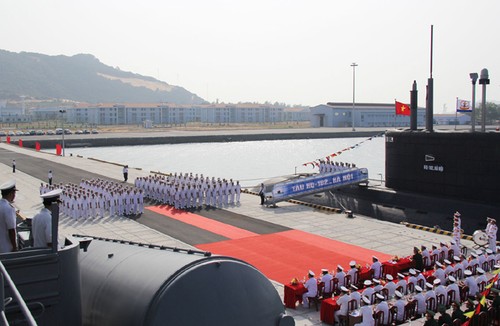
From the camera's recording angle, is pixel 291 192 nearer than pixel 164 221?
No

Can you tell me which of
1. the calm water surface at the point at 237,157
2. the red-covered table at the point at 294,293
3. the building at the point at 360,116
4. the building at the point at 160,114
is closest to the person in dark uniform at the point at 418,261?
the red-covered table at the point at 294,293

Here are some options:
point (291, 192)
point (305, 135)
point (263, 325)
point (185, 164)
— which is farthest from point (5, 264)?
point (305, 135)

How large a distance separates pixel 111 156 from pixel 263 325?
199ft

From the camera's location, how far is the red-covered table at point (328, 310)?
9.76 m

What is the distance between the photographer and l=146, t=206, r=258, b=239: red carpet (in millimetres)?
17109

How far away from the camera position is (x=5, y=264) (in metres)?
3.98

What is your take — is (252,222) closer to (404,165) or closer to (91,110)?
(404,165)

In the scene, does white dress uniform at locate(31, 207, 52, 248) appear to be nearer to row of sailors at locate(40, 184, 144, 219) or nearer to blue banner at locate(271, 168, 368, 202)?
row of sailors at locate(40, 184, 144, 219)

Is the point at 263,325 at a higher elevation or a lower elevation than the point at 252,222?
higher

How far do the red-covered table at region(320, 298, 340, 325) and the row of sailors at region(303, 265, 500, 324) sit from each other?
4.3 inches

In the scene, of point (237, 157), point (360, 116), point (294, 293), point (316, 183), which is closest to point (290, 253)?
point (294, 293)

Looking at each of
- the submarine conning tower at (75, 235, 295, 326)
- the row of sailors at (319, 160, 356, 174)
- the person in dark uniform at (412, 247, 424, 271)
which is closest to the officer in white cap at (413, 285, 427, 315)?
the person in dark uniform at (412, 247, 424, 271)

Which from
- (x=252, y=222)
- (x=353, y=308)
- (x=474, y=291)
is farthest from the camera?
(x=252, y=222)

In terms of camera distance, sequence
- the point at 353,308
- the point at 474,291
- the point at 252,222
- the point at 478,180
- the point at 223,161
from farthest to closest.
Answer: the point at 223,161
the point at 252,222
the point at 478,180
the point at 474,291
the point at 353,308
